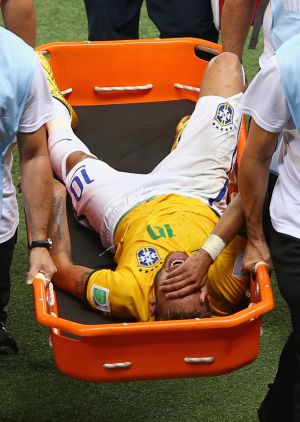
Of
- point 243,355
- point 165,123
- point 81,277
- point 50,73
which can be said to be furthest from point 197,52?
point 243,355

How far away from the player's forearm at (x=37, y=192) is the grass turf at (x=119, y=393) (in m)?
0.71

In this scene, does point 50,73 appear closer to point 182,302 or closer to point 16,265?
point 16,265

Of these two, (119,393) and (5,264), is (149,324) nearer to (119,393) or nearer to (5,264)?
(5,264)

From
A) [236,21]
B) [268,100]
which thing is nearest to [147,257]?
[268,100]

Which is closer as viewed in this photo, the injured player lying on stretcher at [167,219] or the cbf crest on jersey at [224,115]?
the injured player lying on stretcher at [167,219]

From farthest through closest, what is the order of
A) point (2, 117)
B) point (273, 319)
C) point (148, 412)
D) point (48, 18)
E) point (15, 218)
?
point (48, 18) → point (273, 319) → point (148, 412) → point (15, 218) → point (2, 117)

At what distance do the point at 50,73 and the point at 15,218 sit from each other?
1059 mm

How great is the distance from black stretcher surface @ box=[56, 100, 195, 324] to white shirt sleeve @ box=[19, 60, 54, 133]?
29.5 inches

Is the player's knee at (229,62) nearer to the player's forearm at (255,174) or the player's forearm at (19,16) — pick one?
the player's forearm at (19,16)

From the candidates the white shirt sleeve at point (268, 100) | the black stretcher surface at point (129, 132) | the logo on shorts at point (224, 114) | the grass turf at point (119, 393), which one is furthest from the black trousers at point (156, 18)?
the white shirt sleeve at point (268, 100)

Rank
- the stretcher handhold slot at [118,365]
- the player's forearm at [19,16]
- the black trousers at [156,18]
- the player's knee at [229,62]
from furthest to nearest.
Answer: the black trousers at [156,18] < the player's knee at [229,62] < the player's forearm at [19,16] < the stretcher handhold slot at [118,365]

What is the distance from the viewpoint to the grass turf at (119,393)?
335cm

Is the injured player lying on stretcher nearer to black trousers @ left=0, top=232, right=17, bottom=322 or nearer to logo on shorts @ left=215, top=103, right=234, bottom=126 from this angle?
logo on shorts @ left=215, top=103, right=234, bottom=126

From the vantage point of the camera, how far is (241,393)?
3.45 meters
